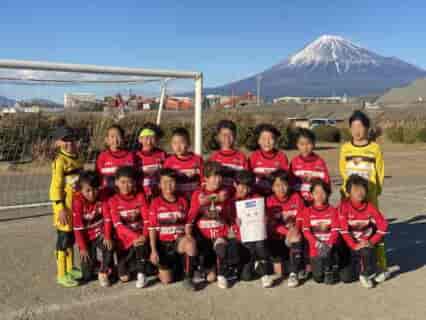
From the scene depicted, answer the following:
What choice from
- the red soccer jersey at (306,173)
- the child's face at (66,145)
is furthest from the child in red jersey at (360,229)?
the child's face at (66,145)

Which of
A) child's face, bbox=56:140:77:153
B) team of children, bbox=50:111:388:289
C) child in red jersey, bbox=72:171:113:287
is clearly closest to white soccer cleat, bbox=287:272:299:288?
team of children, bbox=50:111:388:289

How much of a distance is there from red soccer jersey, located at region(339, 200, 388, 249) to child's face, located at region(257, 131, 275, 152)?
0.99 m

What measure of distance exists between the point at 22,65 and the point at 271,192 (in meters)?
4.57

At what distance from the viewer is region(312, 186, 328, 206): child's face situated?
17.5ft

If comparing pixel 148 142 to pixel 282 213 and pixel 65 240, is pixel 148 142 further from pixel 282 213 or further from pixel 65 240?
pixel 282 213

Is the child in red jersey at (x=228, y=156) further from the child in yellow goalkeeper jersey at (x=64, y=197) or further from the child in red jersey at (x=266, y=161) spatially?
the child in yellow goalkeeper jersey at (x=64, y=197)

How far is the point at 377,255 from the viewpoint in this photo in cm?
555

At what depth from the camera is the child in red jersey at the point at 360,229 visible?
17.2 feet

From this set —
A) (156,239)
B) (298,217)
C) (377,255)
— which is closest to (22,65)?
(156,239)

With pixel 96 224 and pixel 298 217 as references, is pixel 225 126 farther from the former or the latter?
pixel 96 224

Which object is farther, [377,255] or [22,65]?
[22,65]

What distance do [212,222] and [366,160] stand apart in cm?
179

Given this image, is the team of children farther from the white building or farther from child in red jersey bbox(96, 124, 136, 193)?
the white building

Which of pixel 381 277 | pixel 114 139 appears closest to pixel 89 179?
pixel 114 139
